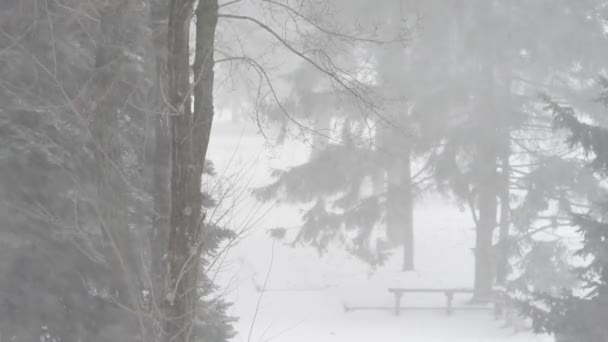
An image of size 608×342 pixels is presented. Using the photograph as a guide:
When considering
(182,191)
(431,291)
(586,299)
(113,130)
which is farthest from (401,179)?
(182,191)

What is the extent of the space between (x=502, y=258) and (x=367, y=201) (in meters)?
3.78

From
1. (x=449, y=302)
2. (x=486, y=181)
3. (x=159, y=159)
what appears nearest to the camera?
(x=159, y=159)

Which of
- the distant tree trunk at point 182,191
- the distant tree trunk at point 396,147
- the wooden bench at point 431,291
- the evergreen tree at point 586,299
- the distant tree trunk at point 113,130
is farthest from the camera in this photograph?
the distant tree trunk at point 396,147

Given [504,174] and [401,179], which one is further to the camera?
[401,179]

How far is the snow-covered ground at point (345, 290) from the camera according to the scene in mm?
16406

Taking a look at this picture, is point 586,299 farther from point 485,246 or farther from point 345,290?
point 345,290

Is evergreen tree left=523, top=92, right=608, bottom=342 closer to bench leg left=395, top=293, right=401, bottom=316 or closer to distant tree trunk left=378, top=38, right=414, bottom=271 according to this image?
bench leg left=395, top=293, right=401, bottom=316

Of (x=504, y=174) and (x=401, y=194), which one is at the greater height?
(x=504, y=174)

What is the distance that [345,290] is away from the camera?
20250mm

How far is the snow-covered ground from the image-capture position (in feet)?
53.8

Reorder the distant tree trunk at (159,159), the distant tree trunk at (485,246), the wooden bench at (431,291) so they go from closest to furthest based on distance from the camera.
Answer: the distant tree trunk at (159,159), the wooden bench at (431,291), the distant tree trunk at (485,246)

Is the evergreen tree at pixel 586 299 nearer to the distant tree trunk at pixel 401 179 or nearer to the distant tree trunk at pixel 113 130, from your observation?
the distant tree trunk at pixel 113 130

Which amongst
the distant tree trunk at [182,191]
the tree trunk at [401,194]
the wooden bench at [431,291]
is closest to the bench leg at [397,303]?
the wooden bench at [431,291]

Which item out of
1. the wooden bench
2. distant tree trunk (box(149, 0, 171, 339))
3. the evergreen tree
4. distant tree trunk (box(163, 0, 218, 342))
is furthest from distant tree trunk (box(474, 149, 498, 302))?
distant tree trunk (box(163, 0, 218, 342))
